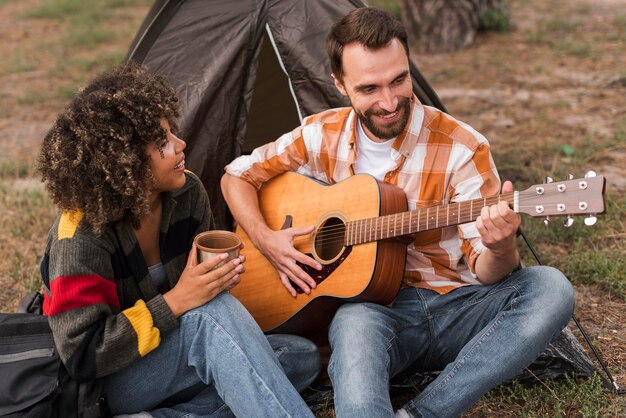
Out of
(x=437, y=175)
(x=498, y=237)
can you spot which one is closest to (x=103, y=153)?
(x=437, y=175)

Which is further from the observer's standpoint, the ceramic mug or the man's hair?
the man's hair

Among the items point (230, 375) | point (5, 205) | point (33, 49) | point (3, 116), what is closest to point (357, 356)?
point (230, 375)

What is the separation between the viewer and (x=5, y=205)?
462 cm

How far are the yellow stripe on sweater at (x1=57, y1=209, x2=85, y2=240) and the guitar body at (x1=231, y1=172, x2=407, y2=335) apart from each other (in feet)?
2.64

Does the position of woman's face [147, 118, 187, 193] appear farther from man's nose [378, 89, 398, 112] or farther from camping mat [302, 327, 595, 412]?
camping mat [302, 327, 595, 412]

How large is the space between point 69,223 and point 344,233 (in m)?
0.93

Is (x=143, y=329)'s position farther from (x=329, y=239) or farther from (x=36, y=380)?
(x=329, y=239)

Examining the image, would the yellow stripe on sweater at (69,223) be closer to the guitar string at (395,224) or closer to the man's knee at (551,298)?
the guitar string at (395,224)

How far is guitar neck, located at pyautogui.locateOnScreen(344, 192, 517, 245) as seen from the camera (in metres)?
2.38

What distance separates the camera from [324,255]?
113 inches

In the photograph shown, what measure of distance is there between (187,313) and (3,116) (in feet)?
15.3

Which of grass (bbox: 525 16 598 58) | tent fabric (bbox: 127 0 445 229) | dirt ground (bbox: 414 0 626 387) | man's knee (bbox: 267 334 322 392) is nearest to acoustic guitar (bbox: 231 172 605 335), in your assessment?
man's knee (bbox: 267 334 322 392)

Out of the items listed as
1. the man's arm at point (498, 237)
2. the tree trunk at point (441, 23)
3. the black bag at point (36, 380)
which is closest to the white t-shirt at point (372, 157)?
the man's arm at point (498, 237)

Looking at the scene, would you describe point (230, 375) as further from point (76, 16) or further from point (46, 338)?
point (76, 16)
